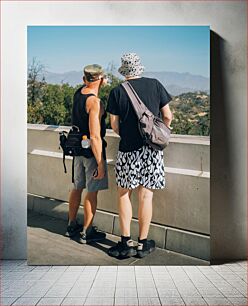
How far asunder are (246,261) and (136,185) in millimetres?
1239

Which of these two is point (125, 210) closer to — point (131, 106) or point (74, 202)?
point (74, 202)

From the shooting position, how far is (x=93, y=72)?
404 centimetres

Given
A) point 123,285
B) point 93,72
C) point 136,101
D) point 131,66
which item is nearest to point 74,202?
point 123,285

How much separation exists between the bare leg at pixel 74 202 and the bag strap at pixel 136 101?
87 cm

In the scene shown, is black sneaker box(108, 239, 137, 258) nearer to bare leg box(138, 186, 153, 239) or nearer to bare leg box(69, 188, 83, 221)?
bare leg box(138, 186, 153, 239)

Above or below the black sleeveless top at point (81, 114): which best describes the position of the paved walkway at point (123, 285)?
below

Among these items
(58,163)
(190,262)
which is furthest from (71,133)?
(190,262)

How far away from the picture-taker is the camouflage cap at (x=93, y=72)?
402 cm

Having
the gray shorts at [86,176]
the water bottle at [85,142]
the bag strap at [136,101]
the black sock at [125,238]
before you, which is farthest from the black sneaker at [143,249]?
the bag strap at [136,101]

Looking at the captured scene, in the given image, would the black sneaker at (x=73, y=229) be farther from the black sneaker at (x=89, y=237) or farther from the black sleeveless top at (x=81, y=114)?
the black sleeveless top at (x=81, y=114)

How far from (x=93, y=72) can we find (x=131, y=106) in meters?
0.46

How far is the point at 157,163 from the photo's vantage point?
157 inches

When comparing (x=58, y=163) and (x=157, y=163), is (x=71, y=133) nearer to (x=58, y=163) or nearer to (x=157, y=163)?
(x=58, y=163)

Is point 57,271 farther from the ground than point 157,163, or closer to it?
closer to it
